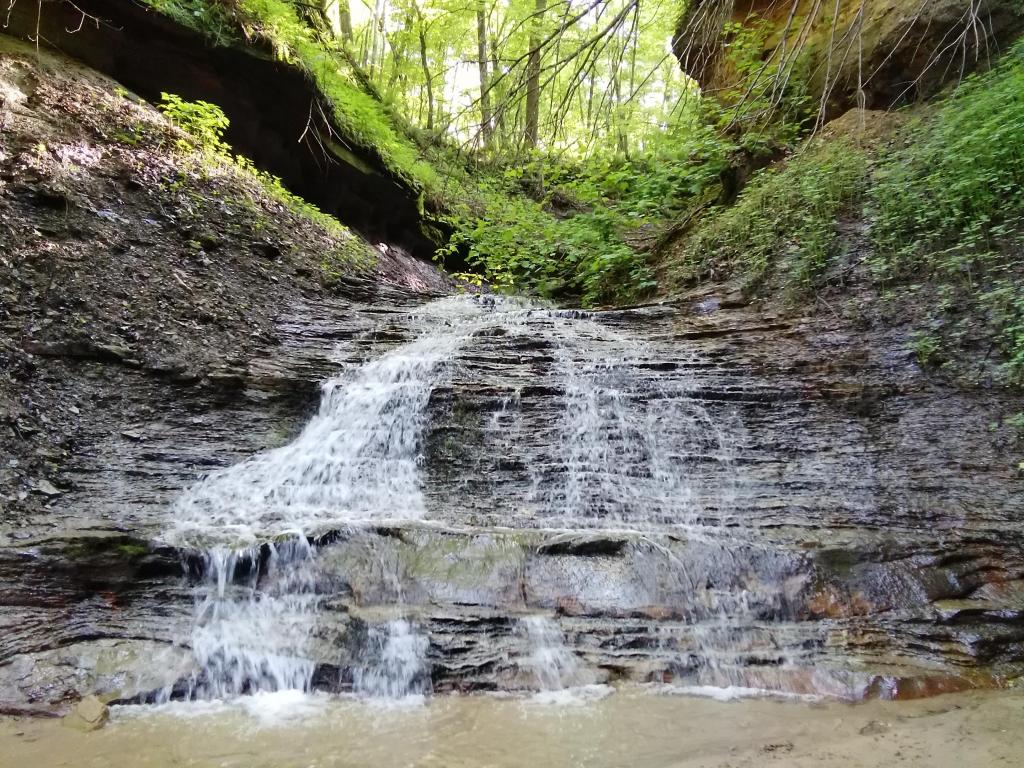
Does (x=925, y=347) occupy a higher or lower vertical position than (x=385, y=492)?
higher

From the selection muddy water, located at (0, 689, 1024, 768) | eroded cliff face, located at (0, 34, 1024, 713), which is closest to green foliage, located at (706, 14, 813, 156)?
eroded cliff face, located at (0, 34, 1024, 713)

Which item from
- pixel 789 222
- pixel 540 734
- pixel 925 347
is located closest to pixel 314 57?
pixel 789 222

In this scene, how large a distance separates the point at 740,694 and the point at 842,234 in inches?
228

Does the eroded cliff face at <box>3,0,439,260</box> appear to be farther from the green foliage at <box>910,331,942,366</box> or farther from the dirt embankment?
the green foliage at <box>910,331,942,366</box>

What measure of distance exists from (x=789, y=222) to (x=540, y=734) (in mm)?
7094

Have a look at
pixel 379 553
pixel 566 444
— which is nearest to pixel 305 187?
pixel 566 444

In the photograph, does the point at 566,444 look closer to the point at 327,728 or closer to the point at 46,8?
the point at 327,728

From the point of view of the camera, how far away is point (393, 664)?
3879mm

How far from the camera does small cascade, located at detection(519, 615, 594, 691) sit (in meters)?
3.80

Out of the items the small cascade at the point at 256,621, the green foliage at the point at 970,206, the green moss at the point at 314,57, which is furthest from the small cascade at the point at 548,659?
the green moss at the point at 314,57

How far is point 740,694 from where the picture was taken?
3.63m

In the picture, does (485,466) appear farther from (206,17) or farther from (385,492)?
(206,17)

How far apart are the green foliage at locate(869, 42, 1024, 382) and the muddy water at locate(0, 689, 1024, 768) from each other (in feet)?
11.9

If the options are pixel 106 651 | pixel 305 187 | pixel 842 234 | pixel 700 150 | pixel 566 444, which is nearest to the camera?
pixel 106 651
